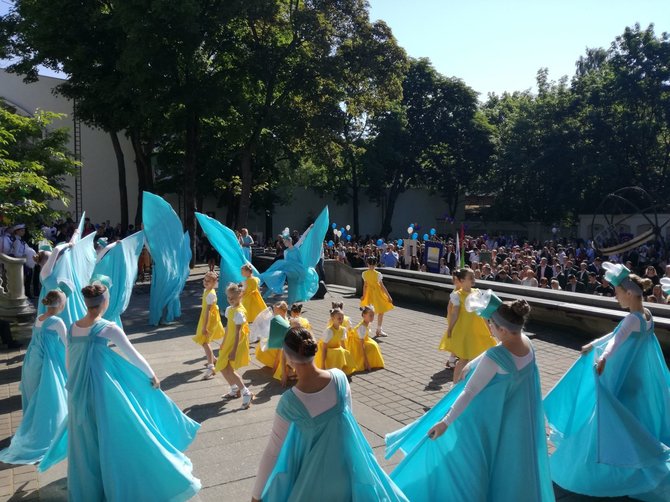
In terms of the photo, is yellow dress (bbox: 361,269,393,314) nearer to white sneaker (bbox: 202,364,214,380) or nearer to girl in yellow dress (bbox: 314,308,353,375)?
Result: girl in yellow dress (bbox: 314,308,353,375)

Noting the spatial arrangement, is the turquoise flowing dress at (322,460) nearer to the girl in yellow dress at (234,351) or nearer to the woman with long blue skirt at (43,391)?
the woman with long blue skirt at (43,391)

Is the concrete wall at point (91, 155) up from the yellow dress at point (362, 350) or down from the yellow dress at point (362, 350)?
up

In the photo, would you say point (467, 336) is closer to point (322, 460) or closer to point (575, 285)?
point (322, 460)

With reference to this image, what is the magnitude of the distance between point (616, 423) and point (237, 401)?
14.5ft

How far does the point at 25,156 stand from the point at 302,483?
1222 centimetres

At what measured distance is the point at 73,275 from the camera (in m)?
8.13

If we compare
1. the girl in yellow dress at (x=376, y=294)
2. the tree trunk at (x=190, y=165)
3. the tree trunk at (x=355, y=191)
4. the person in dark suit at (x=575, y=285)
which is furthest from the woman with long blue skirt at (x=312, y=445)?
the tree trunk at (x=355, y=191)

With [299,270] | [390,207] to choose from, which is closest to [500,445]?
[299,270]

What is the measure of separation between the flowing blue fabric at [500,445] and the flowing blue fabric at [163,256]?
999 centimetres

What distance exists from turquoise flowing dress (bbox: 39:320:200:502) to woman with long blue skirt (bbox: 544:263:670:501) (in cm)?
310

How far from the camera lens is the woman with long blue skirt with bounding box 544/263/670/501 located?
4.61 metres

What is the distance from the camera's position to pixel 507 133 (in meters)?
41.1

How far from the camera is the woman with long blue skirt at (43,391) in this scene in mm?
5324

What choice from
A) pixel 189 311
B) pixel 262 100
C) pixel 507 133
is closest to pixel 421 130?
pixel 507 133
